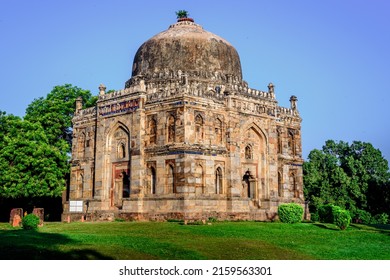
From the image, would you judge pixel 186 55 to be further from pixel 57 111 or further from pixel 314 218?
pixel 314 218

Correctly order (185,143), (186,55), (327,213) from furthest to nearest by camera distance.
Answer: (186,55), (327,213), (185,143)

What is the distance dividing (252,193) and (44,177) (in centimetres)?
1300

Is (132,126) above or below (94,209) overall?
above

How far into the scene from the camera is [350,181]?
42.4 meters

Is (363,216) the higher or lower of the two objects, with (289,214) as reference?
lower

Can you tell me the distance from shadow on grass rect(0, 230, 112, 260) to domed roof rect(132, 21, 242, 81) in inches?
676

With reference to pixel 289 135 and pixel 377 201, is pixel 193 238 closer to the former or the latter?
pixel 289 135

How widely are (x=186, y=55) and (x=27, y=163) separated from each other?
11804mm

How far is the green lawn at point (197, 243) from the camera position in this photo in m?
16.5

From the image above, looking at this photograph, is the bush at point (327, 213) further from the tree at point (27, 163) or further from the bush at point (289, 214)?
the tree at point (27, 163)

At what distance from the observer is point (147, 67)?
1366 inches

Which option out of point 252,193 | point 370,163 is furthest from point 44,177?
point 370,163

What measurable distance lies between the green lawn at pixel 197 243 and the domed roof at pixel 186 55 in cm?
1152

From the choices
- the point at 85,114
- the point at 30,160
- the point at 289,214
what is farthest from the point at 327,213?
the point at 30,160
